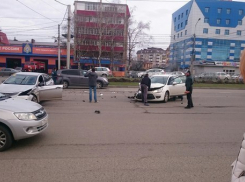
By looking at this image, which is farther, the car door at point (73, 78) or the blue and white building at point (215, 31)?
the blue and white building at point (215, 31)

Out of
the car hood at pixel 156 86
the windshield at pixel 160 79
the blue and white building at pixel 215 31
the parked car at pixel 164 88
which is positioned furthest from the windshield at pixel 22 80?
the blue and white building at pixel 215 31

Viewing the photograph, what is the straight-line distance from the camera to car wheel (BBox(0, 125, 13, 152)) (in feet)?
15.9

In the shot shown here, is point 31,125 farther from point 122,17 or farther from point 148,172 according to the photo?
point 122,17

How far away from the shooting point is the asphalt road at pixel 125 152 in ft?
12.7

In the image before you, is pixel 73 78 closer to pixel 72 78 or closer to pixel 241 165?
pixel 72 78

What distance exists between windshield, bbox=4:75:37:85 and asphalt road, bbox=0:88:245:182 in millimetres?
3318

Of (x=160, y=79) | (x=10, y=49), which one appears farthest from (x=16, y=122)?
(x=10, y=49)

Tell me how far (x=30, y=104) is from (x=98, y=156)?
2.19 metres

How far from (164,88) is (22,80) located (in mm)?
7104

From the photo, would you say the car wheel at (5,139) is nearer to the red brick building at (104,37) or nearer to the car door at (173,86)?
the car door at (173,86)

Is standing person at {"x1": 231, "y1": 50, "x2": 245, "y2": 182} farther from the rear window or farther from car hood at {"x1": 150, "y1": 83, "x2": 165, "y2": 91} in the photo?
the rear window

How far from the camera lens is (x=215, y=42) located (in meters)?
77.6

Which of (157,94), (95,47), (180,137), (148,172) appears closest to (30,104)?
(148,172)

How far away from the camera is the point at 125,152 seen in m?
4.93
